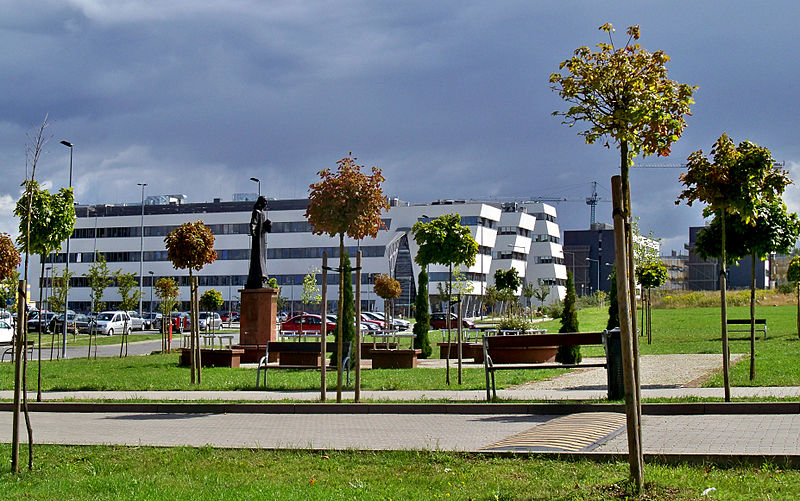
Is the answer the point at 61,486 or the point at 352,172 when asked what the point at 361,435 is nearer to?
the point at 61,486

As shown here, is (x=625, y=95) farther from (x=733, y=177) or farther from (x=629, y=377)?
(x=733, y=177)

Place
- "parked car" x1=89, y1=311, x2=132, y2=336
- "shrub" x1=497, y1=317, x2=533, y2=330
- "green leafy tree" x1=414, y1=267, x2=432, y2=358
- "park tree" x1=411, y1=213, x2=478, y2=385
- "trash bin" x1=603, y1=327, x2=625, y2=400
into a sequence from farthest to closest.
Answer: "parked car" x1=89, y1=311, x2=132, y2=336
"green leafy tree" x1=414, y1=267, x2=432, y2=358
"shrub" x1=497, y1=317, x2=533, y2=330
"park tree" x1=411, y1=213, x2=478, y2=385
"trash bin" x1=603, y1=327, x2=625, y2=400

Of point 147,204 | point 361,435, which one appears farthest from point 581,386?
point 147,204

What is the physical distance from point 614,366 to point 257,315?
636 inches

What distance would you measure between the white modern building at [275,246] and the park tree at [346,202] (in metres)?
72.2

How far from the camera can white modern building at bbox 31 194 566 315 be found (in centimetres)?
9088

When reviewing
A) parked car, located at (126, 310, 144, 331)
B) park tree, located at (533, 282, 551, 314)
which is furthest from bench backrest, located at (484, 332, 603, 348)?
park tree, located at (533, 282, 551, 314)

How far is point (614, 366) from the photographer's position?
12.6 m

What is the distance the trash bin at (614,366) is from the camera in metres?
12.6

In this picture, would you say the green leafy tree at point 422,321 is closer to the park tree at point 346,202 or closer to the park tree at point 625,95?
the park tree at point 346,202

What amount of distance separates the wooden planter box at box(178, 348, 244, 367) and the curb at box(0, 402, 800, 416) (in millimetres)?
10236

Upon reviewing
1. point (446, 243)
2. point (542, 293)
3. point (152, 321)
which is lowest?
point (152, 321)

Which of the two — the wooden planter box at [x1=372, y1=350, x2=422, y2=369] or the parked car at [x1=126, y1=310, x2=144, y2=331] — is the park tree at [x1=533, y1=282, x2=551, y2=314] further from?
the wooden planter box at [x1=372, y1=350, x2=422, y2=369]

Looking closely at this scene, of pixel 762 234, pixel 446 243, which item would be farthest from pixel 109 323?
pixel 762 234
